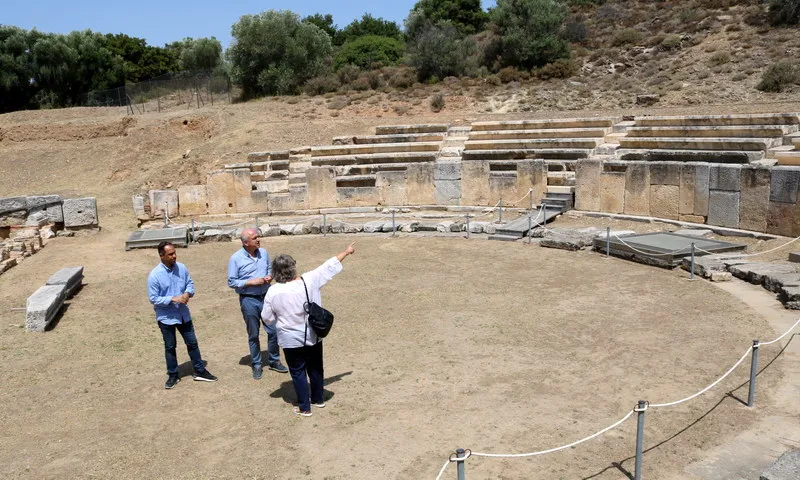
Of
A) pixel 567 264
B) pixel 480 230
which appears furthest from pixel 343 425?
pixel 480 230

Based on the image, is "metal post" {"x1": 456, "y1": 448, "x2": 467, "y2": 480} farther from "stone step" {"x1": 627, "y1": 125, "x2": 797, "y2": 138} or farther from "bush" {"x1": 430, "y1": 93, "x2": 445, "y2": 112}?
"bush" {"x1": 430, "y1": 93, "x2": 445, "y2": 112}

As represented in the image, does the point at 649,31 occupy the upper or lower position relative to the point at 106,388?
upper

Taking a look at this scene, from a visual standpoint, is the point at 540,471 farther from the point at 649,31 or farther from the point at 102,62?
the point at 102,62

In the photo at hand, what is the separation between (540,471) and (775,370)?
142 inches

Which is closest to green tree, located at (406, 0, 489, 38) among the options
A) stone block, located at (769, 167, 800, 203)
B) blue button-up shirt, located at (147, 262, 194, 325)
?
stone block, located at (769, 167, 800, 203)

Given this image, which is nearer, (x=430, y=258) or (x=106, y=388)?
(x=106, y=388)

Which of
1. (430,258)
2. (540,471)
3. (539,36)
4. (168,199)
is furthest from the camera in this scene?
(539,36)

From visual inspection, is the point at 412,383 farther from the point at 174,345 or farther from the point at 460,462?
the point at 460,462

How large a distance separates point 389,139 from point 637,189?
897 centimetres

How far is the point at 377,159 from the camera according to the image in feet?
73.8

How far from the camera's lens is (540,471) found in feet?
19.4

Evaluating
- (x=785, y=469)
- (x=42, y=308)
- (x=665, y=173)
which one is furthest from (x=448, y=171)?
(x=785, y=469)

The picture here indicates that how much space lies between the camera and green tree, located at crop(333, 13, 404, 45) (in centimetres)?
6134

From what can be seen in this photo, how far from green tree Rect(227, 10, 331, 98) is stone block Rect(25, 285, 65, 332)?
79.6 ft
